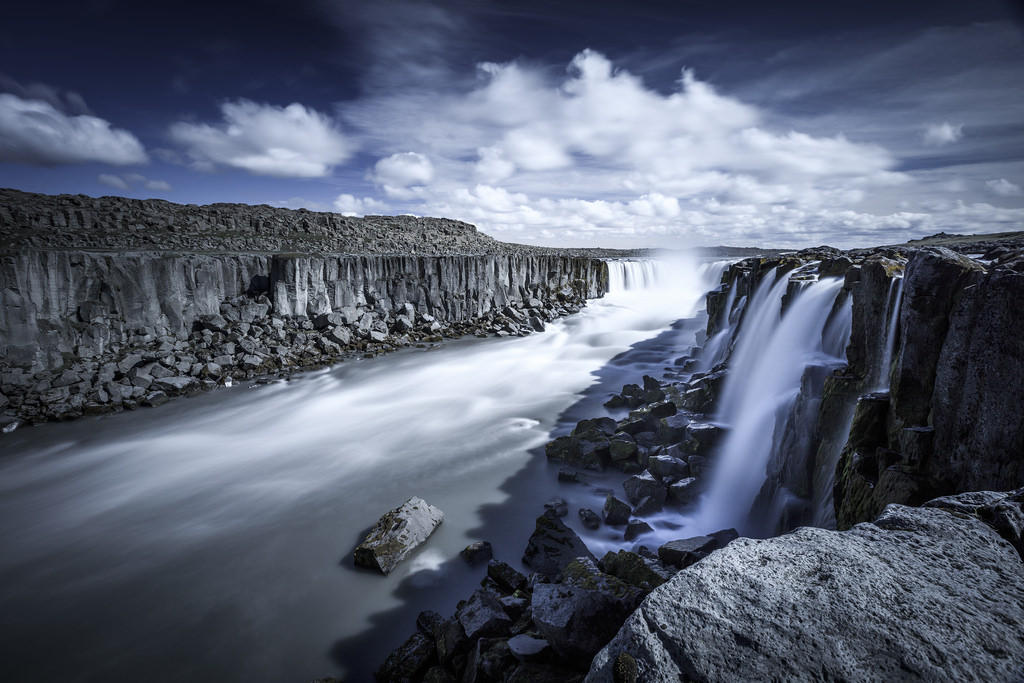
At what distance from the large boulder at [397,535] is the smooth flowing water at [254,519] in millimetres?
152

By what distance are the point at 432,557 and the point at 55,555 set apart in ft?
18.2

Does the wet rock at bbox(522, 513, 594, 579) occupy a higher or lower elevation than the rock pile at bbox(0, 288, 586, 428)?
lower

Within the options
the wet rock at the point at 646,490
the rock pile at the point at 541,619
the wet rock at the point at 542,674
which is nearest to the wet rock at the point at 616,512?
the wet rock at the point at 646,490

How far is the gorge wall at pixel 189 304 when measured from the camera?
11477mm

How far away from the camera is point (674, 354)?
59.4ft

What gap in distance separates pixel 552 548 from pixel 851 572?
386 centimetres

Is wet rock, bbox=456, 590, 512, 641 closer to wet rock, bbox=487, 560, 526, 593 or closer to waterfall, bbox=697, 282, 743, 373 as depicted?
wet rock, bbox=487, 560, 526, 593

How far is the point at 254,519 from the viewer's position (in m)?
6.82

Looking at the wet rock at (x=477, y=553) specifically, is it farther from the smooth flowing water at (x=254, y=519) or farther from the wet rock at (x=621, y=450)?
the wet rock at (x=621, y=450)

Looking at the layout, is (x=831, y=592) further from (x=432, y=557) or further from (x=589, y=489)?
(x=589, y=489)

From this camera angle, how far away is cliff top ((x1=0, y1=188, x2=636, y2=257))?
939 inches

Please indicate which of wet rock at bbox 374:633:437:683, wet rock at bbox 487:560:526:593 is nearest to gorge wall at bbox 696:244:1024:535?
wet rock at bbox 487:560:526:593

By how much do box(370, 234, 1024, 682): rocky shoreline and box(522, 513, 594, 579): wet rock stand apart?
0.7 inches

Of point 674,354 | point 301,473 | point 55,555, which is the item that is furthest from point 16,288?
point 674,354
